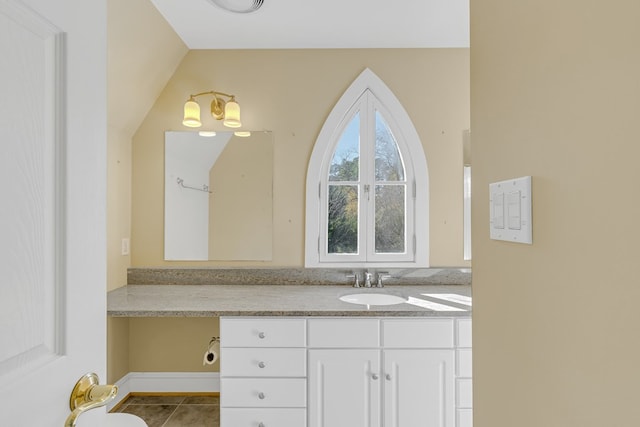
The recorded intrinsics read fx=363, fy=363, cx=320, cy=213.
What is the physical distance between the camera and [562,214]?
0.51 metres

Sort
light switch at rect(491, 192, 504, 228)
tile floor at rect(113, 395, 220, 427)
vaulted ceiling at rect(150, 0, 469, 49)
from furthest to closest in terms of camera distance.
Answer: tile floor at rect(113, 395, 220, 427) < vaulted ceiling at rect(150, 0, 469, 49) < light switch at rect(491, 192, 504, 228)

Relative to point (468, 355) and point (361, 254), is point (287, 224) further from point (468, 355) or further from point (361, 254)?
point (468, 355)

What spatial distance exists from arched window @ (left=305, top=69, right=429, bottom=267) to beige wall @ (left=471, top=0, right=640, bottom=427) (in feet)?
5.41

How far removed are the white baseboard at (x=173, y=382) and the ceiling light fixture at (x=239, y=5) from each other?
2239 millimetres

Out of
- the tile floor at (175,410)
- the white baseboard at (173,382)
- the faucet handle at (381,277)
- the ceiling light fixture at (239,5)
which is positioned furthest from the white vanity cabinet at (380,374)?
the ceiling light fixture at (239,5)

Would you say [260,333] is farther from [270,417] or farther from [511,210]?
[511,210]

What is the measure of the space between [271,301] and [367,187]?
978 mm

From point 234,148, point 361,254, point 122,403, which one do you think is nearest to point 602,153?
point 361,254

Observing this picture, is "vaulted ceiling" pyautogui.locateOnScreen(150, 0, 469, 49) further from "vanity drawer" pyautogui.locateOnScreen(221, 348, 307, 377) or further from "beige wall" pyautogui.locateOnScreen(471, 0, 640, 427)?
"vanity drawer" pyautogui.locateOnScreen(221, 348, 307, 377)

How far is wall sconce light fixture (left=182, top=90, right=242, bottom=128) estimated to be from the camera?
2273mm

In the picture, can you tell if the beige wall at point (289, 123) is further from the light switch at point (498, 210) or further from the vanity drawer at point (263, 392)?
the light switch at point (498, 210)

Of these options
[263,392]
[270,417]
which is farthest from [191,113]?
[270,417]

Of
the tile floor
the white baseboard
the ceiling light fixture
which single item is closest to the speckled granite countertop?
the white baseboard

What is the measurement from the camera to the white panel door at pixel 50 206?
45 centimetres
